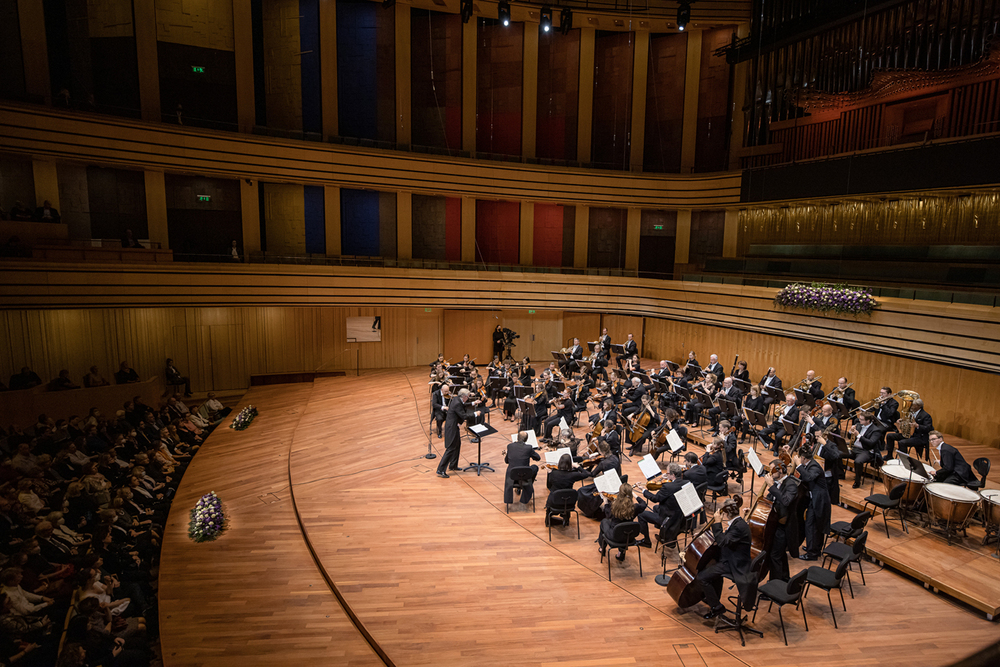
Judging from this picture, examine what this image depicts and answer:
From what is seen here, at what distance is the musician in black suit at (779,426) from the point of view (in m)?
9.12

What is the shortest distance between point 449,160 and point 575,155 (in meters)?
5.10

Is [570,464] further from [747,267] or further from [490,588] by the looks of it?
[747,267]

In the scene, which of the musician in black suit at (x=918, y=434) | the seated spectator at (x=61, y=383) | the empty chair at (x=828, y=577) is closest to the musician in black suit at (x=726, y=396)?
the musician in black suit at (x=918, y=434)

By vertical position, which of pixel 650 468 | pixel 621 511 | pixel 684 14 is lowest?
pixel 621 511

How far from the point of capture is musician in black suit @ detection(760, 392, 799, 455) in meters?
9.12

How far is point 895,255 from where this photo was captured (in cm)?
1329

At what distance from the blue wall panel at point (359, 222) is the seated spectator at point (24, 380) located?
869cm

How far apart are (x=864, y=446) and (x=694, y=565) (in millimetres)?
4341

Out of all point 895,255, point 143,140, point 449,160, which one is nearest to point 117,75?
point 143,140

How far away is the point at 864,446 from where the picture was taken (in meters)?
8.41

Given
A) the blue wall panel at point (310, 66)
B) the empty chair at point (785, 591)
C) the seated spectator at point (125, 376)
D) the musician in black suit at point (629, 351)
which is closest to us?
the empty chair at point (785, 591)

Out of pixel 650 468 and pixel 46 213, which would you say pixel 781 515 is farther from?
pixel 46 213

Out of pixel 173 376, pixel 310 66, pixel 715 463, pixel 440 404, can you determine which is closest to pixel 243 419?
pixel 173 376

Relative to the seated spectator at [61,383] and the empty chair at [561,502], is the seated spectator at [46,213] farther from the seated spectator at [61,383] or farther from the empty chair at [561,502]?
the empty chair at [561,502]
